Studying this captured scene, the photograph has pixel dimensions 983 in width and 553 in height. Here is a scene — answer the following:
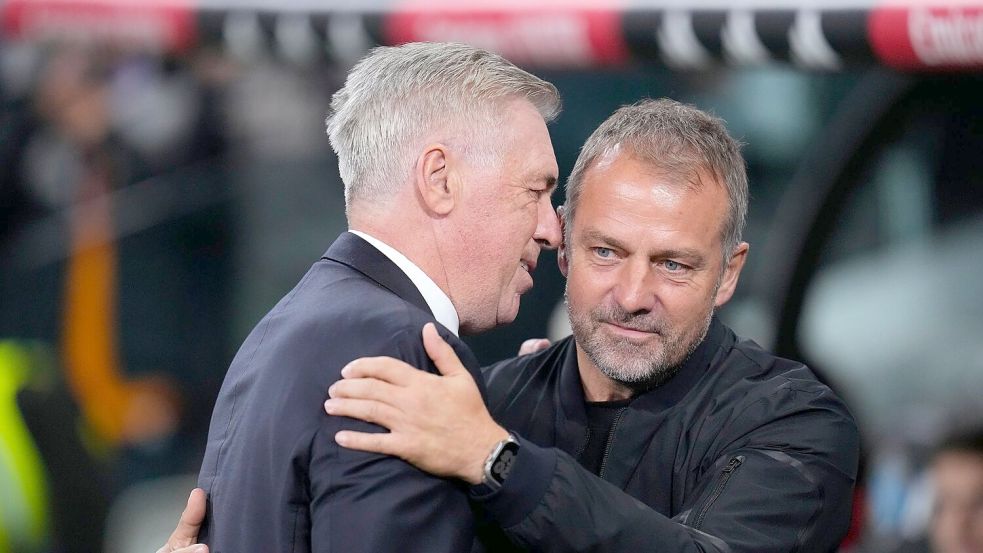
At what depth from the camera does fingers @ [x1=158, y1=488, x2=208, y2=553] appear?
2.26 metres

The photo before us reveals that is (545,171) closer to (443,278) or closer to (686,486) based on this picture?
(443,278)

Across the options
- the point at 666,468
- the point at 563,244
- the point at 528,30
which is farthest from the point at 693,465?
the point at 528,30

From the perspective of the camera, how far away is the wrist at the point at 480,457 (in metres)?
2.10

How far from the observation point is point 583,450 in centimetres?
267

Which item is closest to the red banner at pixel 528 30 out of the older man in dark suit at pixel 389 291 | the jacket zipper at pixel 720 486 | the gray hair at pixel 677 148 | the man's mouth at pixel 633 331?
the gray hair at pixel 677 148

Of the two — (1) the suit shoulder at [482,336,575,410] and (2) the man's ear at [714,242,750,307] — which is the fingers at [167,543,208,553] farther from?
(2) the man's ear at [714,242,750,307]

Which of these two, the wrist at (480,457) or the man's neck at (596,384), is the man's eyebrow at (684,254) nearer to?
the man's neck at (596,384)

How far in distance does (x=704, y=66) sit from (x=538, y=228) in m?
1.39

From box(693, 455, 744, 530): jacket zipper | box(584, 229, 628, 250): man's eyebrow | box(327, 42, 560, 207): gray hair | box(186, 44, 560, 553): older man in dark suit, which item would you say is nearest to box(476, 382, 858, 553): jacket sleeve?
box(693, 455, 744, 530): jacket zipper

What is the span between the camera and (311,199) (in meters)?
7.09

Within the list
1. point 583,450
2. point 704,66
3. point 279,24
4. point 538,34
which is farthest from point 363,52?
point 583,450

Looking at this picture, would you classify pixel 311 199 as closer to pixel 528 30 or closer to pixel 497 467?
pixel 528 30

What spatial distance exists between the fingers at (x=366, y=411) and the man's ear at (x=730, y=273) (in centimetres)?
90

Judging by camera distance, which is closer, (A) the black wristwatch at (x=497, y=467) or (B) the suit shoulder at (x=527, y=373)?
(A) the black wristwatch at (x=497, y=467)
